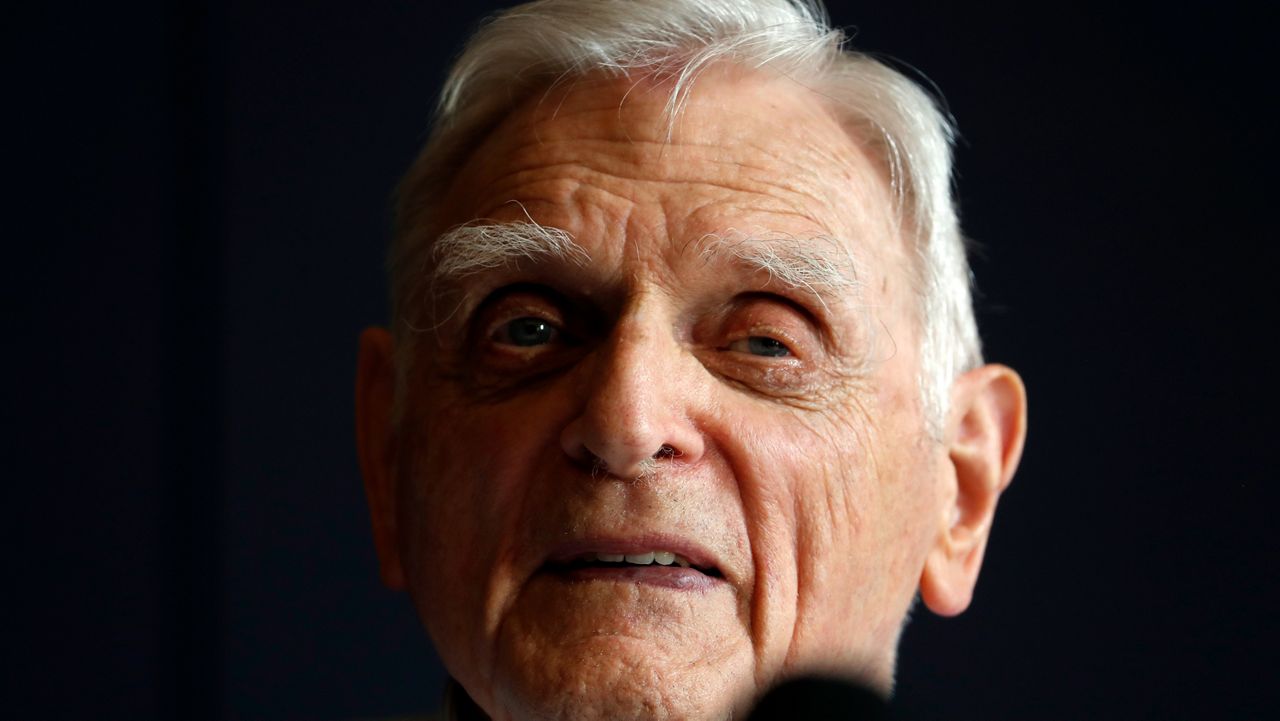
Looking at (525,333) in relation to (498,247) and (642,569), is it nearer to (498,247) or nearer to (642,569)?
(498,247)

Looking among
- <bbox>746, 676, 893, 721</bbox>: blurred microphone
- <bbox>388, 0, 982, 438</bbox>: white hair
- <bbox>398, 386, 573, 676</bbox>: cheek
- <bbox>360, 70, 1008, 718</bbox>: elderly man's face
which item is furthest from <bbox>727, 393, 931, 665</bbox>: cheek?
<bbox>746, 676, 893, 721</bbox>: blurred microphone

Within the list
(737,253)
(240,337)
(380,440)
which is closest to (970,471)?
(737,253)

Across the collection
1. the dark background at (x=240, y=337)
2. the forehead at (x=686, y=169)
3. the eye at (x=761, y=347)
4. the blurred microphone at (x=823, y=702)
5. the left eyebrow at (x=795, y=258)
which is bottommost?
the dark background at (x=240, y=337)

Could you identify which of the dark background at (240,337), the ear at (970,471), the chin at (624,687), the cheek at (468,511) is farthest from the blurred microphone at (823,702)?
the dark background at (240,337)

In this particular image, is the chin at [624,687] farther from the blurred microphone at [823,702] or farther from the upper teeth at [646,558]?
the blurred microphone at [823,702]

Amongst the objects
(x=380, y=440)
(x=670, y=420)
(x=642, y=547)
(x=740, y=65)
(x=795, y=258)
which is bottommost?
(x=380, y=440)

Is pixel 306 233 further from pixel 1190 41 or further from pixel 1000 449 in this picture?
pixel 1190 41

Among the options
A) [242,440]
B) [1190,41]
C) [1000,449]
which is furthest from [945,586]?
[242,440]

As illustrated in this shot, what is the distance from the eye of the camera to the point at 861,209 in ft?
4.66

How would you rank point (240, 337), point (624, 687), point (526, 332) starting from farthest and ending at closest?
1. point (240, 337)
2. point (526, 332)
3. point (624, 687)

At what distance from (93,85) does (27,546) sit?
2.70 ft

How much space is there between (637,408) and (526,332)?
0.81ft

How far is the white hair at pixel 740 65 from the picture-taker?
4.75 feet

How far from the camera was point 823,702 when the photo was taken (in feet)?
2.40
